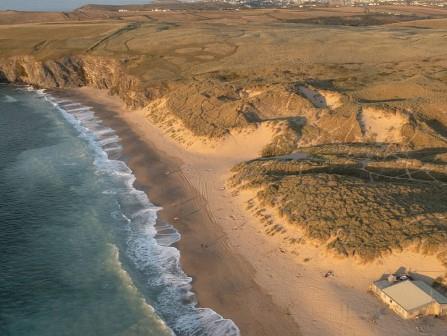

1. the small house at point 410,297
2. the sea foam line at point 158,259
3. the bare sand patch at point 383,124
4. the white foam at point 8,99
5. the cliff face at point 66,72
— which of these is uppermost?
the cliff face at point 66,72

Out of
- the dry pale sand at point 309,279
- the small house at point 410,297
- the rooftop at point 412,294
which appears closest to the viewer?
the small house at point 410,297

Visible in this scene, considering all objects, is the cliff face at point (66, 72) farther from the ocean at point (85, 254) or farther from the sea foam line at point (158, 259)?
the sea foam line at point (158, 259)

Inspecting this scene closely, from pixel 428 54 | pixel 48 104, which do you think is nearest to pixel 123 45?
pixel 48 104

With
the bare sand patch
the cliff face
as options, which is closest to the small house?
the bare sand patch

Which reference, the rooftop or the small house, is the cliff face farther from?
the rooftop

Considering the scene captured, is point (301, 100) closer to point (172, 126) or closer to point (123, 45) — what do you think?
point (172, 126)

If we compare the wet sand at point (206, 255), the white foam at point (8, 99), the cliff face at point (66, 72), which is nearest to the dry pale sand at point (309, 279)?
the wet sand at point (206, 255)

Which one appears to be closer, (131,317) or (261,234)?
(131,317)

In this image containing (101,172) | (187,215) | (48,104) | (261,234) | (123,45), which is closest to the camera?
(261,234)
